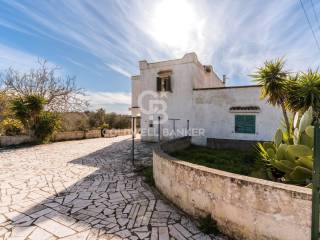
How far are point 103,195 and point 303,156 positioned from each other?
480 cm

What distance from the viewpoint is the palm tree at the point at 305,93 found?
585 centimetres

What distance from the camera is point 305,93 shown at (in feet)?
19.4

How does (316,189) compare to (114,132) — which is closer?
(316,189)

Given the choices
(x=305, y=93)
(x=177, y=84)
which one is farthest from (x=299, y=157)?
(x=177, y=84)

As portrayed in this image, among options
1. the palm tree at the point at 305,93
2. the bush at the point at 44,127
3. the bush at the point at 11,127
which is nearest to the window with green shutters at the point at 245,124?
the palm tree at the point at 305,93

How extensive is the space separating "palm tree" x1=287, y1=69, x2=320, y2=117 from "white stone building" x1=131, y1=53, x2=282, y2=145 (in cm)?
591

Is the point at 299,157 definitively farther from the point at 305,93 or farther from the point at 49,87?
the point at 49,87

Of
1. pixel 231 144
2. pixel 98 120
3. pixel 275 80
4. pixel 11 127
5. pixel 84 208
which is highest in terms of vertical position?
pixel 275 80

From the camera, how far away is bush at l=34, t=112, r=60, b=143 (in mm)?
14852

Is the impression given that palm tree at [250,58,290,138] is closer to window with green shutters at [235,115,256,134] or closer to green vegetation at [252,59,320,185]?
green vegetation at [252,59,320,185]

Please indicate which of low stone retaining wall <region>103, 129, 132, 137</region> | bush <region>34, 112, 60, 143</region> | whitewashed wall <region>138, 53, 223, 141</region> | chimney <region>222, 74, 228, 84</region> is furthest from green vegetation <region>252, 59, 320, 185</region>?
low stone retaining wall <region>103, 129, 132, 137</region>

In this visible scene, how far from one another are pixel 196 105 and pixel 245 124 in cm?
368

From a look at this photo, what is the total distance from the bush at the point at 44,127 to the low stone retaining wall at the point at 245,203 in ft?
45.5

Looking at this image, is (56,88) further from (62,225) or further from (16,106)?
(62,225)
